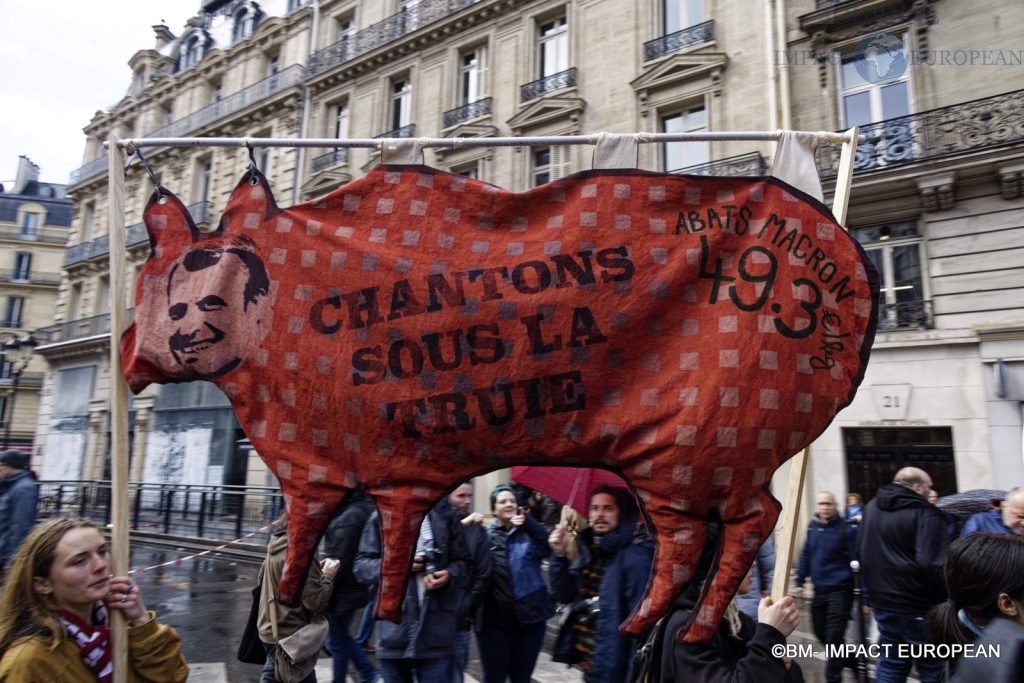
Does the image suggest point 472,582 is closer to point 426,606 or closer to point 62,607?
point 426,606

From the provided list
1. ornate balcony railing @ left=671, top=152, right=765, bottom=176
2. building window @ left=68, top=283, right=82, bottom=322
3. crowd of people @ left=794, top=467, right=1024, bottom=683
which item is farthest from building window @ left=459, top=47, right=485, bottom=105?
building window @ left=68, top=283, right=82, bottom=322

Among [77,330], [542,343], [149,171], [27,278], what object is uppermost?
[27,278]

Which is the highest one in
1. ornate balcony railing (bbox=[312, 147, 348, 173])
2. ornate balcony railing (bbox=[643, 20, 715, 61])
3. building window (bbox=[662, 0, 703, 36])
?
building window (bbox=[662, 0, 703, 36])

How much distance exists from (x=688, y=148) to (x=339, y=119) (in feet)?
39.3

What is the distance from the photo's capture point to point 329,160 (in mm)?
19984

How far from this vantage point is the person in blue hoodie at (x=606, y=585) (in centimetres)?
369

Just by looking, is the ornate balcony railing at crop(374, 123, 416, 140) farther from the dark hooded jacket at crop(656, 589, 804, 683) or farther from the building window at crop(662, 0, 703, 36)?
the dark hooded jacket at crop(656, 589, 804, 683)

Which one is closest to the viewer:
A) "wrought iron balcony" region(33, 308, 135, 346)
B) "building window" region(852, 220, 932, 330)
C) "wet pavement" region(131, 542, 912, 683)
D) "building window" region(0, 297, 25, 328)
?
"wet pavement" region(131, 542, 912, 683)

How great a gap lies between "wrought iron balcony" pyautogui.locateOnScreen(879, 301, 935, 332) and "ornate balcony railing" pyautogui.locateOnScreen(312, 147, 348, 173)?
48.4 ft

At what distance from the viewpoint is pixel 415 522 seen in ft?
7.51

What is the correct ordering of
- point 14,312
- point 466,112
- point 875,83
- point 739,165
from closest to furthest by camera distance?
point 875,83 → point 739,165 → point 466,112 → point 14,312

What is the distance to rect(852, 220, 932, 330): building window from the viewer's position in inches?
445

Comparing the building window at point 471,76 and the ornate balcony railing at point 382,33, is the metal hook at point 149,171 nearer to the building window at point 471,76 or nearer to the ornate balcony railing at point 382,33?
the building window at point 471,76

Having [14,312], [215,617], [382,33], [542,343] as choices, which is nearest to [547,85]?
[382,33]
